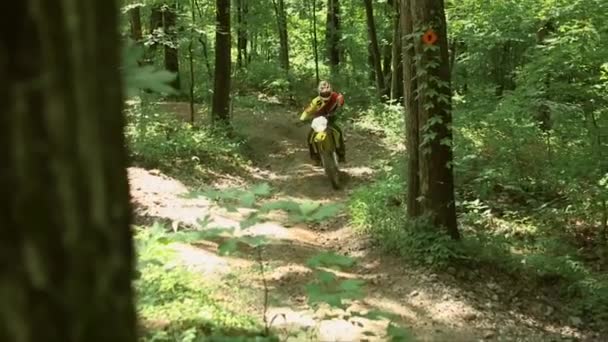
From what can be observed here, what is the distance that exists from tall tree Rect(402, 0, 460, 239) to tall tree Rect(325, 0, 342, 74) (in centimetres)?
1765

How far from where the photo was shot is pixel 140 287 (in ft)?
17.4

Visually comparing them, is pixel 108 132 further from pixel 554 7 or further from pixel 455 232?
pixel 554 7

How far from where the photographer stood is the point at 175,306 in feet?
16.9

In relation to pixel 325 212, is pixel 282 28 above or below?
above

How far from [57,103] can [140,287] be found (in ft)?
14.2

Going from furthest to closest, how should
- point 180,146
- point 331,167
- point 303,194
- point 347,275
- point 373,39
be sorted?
point 373,39 → point 180,146 → point 331,167 → point 303,194 → point 347,275

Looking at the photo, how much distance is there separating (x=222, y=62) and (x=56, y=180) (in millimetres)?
14436

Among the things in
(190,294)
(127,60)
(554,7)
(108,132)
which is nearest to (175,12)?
(554,7)

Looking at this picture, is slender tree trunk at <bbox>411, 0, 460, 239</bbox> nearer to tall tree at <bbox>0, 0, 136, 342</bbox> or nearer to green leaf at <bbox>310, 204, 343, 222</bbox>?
green leaf at <bbox>310, 204, 343, 222</bbox>

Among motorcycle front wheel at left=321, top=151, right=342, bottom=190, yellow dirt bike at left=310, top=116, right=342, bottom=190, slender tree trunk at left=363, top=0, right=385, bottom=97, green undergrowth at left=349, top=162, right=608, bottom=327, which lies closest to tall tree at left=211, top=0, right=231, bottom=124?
yellow dirt bike at left=310, top=116, right=342, bottom=190

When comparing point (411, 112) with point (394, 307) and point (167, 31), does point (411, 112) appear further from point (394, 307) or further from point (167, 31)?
point (167, 31)

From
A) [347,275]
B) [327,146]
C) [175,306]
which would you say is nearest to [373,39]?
[327,146]

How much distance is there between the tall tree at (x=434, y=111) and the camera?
24.9 ft

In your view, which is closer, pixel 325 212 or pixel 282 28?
pixel 325 212
